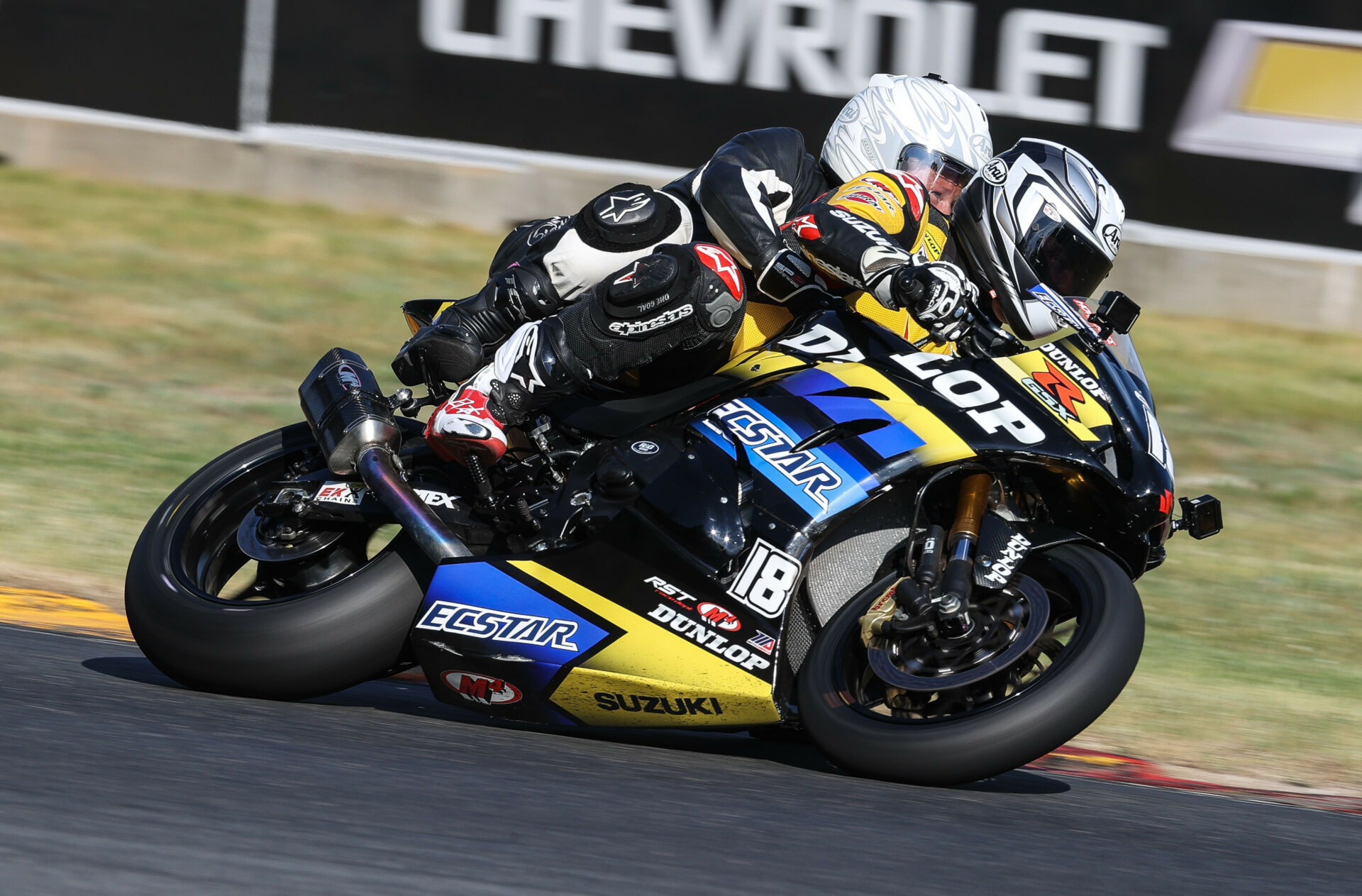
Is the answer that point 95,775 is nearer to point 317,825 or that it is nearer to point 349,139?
point 317,825

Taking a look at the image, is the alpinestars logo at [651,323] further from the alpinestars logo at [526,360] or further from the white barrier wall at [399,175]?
the white barrier wall at [399,175]

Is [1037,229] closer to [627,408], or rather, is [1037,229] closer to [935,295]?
[935,295]

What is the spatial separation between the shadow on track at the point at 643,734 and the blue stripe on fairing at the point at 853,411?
0.72 m

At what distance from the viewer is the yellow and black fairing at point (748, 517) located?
371 cm

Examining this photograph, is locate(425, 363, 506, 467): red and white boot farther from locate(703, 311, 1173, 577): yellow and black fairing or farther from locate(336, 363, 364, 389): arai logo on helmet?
locate(703, 311, 1173, 577): yellow and black fairing

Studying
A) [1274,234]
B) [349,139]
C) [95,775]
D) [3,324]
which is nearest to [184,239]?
[349,139]

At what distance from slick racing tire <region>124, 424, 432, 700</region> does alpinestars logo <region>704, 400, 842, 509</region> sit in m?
0.79

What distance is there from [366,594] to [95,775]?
91 centimetres

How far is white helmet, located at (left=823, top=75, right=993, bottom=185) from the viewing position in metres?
4.49

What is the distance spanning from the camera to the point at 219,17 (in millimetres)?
11766

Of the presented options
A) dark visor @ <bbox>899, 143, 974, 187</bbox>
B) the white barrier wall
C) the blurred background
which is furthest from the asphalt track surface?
the white barrier wall

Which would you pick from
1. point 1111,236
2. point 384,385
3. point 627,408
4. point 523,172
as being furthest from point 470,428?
point 523,172

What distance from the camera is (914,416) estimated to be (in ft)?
12.3

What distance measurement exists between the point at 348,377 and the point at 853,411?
1378 mm
